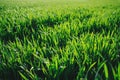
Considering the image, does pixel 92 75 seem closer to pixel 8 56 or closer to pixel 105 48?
pixel 105 48

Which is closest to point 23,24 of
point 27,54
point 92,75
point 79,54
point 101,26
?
point 101,26

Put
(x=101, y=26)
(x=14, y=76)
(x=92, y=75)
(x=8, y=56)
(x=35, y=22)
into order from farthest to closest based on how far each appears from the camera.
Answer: (x=35, y=22), (x=101, y=26), (x=8, y=56), (x=14, y=76), (x=92, y=75)

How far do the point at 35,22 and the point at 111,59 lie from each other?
1971mm

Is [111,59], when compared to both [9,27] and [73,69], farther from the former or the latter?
[9,27]

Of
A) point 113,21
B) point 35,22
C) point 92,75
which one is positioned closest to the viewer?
point 92,75

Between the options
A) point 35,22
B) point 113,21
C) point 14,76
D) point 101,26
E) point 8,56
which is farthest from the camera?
point 35,22

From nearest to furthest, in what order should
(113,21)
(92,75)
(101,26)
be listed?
1. (92,75)
2. (101,26)
3. (113,21)

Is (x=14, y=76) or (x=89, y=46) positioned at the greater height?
(x=89, y=46)

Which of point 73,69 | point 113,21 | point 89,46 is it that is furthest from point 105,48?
point 113,21

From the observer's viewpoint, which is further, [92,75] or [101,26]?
[101,26]

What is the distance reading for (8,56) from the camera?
1.84m

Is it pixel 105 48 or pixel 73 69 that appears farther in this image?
pixel 105 48

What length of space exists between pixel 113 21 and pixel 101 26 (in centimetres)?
32

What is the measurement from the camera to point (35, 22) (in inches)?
140
